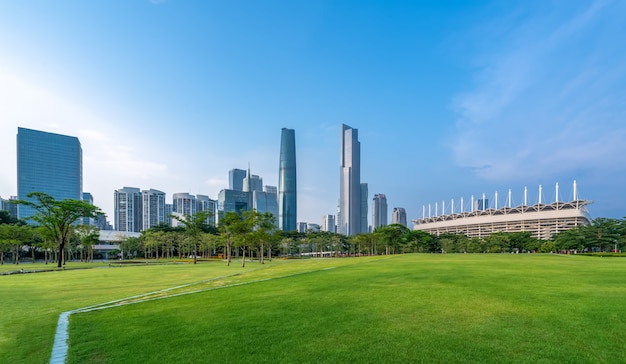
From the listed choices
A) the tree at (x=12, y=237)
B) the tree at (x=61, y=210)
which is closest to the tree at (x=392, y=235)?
the tree at (x=61, y=210)

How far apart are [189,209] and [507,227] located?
17028cm

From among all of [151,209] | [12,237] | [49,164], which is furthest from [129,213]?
[12,237]

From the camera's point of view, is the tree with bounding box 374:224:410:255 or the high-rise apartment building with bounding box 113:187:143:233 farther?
the high-rise apartment building with bounding box 113:187:143:233

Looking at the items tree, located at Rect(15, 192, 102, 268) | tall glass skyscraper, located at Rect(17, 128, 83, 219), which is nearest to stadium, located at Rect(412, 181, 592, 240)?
tree, located at Rect(15, 192, 102, 268)

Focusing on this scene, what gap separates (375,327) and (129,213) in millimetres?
187663

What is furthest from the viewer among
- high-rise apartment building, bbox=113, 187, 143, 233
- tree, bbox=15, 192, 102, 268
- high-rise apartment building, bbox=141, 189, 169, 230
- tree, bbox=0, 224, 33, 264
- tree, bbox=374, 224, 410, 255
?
high-rise apartment building, bbox=141, 189, 169, 230

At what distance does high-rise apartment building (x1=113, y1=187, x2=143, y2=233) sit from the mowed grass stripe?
178 metres

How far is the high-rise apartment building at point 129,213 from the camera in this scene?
166 m

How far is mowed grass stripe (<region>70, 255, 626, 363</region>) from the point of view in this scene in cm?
588

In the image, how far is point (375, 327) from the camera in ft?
24.1

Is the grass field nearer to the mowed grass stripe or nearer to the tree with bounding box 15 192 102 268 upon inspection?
the mowed grass stripe

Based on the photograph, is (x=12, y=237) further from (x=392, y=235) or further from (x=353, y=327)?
(x=392, y=235)

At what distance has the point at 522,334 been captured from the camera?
21.2 feet

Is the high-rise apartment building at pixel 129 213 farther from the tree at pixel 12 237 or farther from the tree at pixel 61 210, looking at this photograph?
the tree at pixel 61 210
